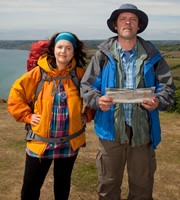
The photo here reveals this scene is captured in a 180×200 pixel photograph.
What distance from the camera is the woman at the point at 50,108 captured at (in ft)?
10.4

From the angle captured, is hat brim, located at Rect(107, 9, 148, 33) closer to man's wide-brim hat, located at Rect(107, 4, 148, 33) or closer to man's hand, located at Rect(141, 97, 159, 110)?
man's wide-brim hat, located at Rect(107, 4, 148, 33)

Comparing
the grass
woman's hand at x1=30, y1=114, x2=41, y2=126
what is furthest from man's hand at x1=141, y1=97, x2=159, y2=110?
the grass

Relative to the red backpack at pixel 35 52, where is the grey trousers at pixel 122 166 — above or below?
below

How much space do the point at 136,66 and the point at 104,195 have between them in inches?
79.5

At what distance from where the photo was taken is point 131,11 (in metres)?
3.18

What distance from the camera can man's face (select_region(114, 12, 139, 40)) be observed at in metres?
3.14

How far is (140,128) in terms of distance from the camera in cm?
321

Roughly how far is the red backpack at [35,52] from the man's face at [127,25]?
1146 millimetres

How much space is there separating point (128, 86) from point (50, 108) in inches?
44.0

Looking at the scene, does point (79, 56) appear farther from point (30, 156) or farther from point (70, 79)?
point (30, 156)

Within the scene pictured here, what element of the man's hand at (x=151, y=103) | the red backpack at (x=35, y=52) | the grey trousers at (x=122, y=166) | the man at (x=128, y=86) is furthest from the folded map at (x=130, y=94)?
the red backpack at (x=35, y=52)

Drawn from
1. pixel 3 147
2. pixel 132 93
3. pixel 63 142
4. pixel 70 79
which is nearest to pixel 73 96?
pixel 70 79

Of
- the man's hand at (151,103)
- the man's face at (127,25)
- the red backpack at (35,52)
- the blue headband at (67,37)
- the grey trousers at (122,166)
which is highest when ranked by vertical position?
the man's face at (127,25)

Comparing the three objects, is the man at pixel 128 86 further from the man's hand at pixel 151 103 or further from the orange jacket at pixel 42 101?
the orange jacket at pixel 42 101
